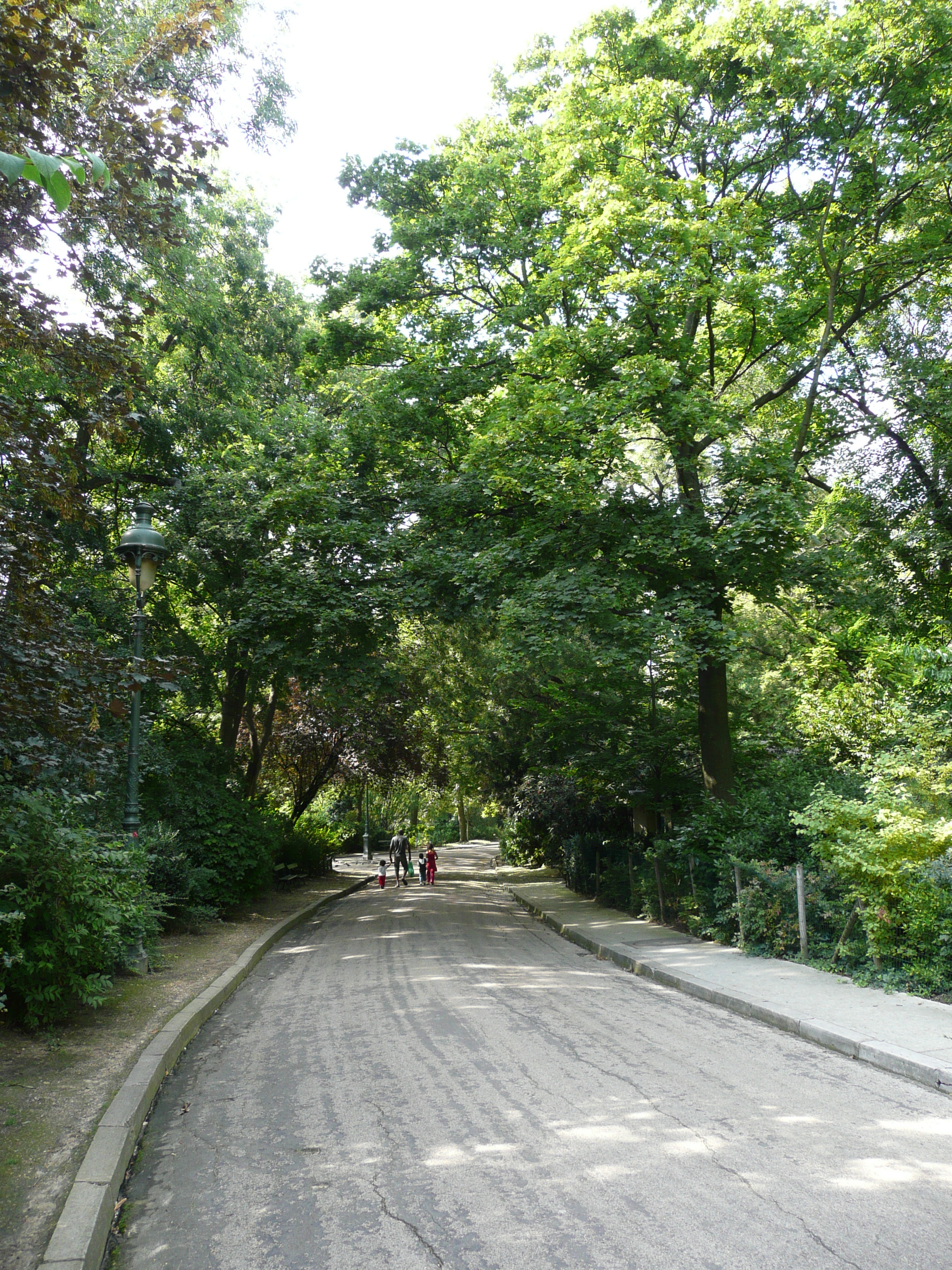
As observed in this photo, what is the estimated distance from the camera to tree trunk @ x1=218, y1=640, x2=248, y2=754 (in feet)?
62.3

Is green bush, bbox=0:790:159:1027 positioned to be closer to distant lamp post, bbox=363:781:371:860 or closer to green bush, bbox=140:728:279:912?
green bush, bbox=140:728:279:912

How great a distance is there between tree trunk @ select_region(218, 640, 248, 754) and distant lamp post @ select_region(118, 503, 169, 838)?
755 cm

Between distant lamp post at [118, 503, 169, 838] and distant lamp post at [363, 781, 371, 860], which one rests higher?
distant lamp post at [118, 503, 169, 838]

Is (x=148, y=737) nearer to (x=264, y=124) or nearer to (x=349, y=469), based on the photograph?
(x=349, y=469)

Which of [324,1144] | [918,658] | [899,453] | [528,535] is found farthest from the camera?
[899,453]

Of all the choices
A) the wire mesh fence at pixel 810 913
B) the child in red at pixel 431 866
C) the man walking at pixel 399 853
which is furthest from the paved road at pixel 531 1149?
the child in red at pixel 431 866

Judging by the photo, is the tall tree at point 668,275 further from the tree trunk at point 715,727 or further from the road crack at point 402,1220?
the road crack at point 402,1220

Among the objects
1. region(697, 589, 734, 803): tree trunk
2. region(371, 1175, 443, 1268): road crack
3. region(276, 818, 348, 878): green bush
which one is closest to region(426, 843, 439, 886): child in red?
region(276, 818, 348, 878): green bush

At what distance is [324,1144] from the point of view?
479 centimetres

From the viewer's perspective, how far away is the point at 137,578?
35.5 feet

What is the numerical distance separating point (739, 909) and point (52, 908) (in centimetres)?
852

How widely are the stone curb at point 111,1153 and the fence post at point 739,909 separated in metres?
6.78

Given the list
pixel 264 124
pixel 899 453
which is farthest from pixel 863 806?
pixel 264 124

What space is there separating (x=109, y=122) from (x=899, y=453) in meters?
17.7
